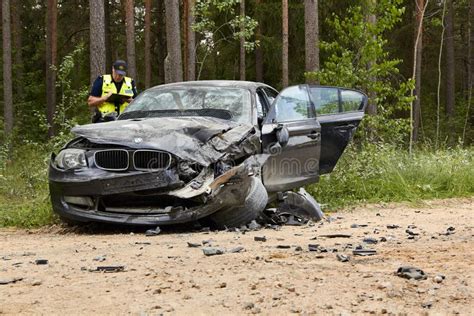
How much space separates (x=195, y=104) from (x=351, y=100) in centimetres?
248

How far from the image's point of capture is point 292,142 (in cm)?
705

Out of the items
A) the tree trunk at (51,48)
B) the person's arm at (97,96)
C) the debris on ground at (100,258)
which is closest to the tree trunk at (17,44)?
the tree trunk at (51,48)

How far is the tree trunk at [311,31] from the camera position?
40.3 ft

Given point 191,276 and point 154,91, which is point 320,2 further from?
point 191,276

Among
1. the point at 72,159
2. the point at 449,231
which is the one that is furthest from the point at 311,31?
the point at 72,159

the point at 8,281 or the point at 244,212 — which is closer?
the point at 8,281

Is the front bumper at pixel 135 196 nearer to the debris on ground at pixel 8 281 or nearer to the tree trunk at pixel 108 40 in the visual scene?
the debris on ground at pixel 8 281

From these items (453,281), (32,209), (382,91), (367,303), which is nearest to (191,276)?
(367,303)

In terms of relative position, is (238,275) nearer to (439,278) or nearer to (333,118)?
(439,278)

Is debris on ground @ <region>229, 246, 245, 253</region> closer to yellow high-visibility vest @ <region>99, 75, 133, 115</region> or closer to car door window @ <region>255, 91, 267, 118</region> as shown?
car door window @ <region>255, 91, 267, 118</region>

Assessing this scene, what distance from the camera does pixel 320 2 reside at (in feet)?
67.8

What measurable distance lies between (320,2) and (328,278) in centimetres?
Result: 1854

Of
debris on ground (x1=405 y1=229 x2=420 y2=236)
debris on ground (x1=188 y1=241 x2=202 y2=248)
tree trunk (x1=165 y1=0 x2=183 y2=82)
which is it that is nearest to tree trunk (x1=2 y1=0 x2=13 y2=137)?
tree trunk (x1=165 y1=0 x2=183 y2=82)

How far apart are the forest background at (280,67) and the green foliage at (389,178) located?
0.02 metres
